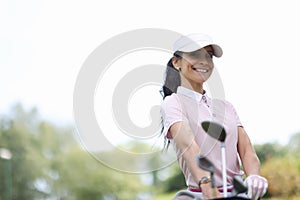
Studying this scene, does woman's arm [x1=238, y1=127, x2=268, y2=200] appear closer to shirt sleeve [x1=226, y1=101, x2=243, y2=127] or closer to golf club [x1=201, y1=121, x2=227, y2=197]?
shirt sleeve [x1=226, y1=101, x2=243, y2=127]

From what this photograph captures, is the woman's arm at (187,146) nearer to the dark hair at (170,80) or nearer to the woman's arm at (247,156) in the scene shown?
the woman's arm at (247,156)

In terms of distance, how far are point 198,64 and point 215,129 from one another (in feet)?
1.82

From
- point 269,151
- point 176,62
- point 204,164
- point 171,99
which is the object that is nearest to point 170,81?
point 176,62

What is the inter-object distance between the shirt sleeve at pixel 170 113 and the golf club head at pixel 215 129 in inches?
12.3

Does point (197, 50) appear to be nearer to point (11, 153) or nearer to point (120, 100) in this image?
point (120, 100)

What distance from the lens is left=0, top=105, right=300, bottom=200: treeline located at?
37.8 meters

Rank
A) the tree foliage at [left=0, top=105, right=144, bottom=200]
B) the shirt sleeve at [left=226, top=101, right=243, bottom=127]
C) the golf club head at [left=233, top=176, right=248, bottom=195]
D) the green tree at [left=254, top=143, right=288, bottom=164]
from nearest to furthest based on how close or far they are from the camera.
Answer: the golf club head at [left=233, top=176, right=248, bottom=195] → the shirt sleeve at [left=226, top=101, right=243, bottom=127] → the green tree at [left=254, top=143, right=288, bottom=164] → the tree foliage at [left=0, top=105, right=144, bottom=200]

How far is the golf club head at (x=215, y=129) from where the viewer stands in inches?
107

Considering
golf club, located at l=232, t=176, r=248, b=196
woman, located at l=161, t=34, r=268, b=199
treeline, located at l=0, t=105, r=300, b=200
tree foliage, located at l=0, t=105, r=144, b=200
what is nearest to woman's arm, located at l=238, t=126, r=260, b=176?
woman, located at l=161, t=34, r=268, b=199

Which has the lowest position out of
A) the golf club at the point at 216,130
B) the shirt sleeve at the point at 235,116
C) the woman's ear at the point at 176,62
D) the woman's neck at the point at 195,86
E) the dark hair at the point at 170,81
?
the golf club at the point at 216,130

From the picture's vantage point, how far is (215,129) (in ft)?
9.12

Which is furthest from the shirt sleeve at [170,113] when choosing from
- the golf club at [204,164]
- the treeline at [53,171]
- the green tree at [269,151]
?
the treeline at [53,171]

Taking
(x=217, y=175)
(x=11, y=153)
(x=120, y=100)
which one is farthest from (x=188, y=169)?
(x=11, y=153)

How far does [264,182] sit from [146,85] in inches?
39.5
